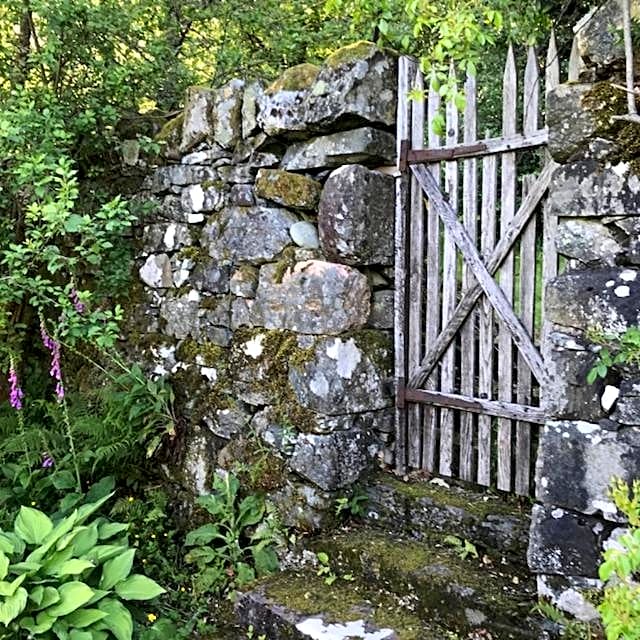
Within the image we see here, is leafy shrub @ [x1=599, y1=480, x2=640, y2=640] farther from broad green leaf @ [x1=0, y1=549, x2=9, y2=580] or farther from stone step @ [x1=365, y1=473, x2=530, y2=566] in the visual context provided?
broad green leaf @ [x1=0, y1=549, x2=9, y2=580]

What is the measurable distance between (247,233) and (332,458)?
1.36 m

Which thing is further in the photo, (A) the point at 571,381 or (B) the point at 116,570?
(B) the point at 116,570

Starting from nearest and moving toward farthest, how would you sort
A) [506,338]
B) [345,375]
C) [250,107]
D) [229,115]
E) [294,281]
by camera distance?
[506,338], [345,375], [294,281], [250,107], [229,115]

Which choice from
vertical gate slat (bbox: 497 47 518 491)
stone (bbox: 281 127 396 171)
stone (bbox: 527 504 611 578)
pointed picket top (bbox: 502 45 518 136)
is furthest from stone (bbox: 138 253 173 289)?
stone (bbox: 527 504 611 578)

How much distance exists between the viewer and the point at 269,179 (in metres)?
3.84

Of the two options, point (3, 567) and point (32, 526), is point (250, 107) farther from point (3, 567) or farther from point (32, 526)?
point (3, 567)

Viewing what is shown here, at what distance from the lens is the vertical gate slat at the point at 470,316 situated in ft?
10.7

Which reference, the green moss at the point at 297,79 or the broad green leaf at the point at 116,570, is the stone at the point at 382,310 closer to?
the green moss at the point at 297,79

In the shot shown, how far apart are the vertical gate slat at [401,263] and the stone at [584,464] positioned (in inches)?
49.6

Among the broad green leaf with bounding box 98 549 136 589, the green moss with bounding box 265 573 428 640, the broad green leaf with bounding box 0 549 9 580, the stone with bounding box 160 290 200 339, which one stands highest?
the stone with bounding box 160 290 200 339

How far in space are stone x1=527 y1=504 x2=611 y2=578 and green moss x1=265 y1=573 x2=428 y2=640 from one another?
67 cm

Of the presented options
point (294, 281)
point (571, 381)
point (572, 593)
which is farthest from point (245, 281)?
point (572, 593)

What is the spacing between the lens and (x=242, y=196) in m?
4.01

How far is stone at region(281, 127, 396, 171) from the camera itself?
11.5 feet
